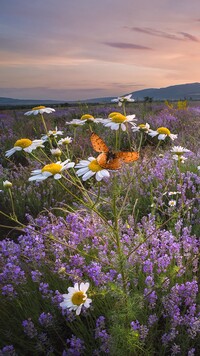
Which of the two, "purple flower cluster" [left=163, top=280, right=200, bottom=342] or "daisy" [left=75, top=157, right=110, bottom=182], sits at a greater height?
"daisy" [left=75, top=157, right=110, bottom=182]

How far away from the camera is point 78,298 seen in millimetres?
1694

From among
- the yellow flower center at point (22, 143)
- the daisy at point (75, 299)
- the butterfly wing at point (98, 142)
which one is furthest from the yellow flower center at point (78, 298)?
the yellow flower center at point (22, 143)

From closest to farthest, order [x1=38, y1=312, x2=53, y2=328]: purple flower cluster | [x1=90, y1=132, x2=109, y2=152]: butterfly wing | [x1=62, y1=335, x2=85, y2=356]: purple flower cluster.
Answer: [x1=90, y1=132, x2=109, y2=152]: butterfly wing < [x1=62, y1=335, x2=85, y2=356]: purple flower cluster < [x1=38, y1=312, x2=53, y2=328]: purple flower cluster

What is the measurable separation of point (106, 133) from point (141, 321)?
7232 mm

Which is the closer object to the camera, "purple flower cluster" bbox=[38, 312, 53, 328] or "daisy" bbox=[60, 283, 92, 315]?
"daisy" bbox=[60, 283, 92, 315]

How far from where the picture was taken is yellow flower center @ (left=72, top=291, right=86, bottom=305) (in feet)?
5.49

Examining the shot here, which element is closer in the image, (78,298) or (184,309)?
(78,298)

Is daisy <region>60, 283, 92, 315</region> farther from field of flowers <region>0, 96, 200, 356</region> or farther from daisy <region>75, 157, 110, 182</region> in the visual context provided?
daisy <region>75, 157, 110, 182</region>

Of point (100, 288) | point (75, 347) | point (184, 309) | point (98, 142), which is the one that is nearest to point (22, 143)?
point (98, 142)

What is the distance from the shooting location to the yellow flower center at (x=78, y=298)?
5.49 ft

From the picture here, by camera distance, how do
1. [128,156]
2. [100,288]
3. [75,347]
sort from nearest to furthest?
[128,156], [75,347], [100,288]

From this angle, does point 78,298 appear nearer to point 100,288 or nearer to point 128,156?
point 100,288

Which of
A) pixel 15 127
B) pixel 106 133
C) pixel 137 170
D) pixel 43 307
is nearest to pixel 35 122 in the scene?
pixel 15 127

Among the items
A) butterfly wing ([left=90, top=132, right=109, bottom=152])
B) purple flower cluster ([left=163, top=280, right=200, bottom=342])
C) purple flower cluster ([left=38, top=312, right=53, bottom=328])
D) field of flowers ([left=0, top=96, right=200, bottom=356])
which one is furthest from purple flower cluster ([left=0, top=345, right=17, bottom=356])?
butterfly wing ([left=90, top=132, right=109, bottom=152])
